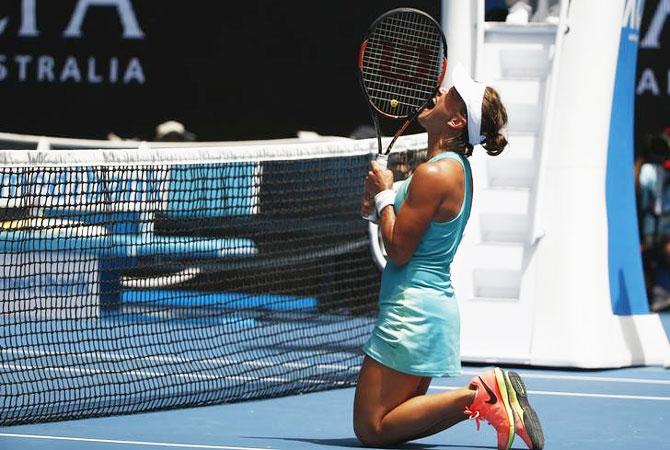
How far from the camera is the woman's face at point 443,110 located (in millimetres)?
4973

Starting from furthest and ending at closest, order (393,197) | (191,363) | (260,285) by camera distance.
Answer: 1. (260,285)
2. (191,363)
3. (393,197)

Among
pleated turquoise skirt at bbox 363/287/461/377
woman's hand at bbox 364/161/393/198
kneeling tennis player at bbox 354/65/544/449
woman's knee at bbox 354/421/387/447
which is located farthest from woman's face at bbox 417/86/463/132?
woman's knee at bbox 354/421/387/447

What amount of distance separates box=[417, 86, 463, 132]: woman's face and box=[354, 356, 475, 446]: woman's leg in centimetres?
80

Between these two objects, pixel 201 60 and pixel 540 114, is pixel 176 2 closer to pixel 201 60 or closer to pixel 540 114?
pixel 201 60

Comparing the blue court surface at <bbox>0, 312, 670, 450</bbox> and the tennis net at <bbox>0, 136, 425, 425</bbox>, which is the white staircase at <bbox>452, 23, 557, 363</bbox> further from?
the blue court surface at <bbox>0, 312, 670, 450</bbox>

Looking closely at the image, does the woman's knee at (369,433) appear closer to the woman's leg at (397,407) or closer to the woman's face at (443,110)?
the woman's leg at (397,407)

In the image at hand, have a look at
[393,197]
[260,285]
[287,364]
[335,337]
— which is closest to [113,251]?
[260,285]

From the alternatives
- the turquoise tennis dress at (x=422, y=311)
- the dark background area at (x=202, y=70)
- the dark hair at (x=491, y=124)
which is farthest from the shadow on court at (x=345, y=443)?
the dark background area at (x=202, y=70)

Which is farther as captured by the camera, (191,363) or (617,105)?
(617,105)

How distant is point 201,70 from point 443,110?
21.3 ft

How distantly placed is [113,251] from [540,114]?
3.09 meters

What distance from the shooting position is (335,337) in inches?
328

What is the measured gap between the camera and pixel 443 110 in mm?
5000

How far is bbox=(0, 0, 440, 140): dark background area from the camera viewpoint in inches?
434
